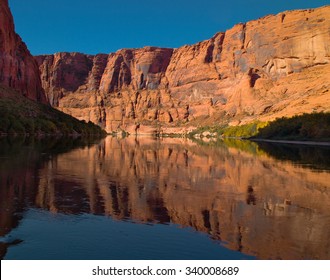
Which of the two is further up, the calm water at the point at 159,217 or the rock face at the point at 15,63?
the rock face at the point at 15,63

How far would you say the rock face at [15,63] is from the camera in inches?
4700

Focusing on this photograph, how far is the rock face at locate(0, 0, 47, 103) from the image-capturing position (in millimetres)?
119375

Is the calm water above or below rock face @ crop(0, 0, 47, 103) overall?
below

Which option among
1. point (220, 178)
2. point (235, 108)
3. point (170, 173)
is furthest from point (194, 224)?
point (235, 108)

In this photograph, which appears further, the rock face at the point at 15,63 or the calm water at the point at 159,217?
the rock face at the point at 15,63

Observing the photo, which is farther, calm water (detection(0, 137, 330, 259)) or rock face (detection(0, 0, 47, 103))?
rock face (detection(0, 0, 47, 103))

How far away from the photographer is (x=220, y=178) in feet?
67.1

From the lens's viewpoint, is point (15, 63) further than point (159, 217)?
Yes

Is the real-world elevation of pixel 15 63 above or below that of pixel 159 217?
above

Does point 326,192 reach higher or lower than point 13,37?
lower

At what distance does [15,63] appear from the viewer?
424 ft
